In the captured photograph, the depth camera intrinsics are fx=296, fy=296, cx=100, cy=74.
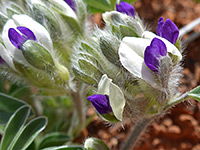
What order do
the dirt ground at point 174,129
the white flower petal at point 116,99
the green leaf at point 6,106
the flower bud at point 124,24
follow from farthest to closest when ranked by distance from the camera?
the dirt ground at point 174,129
the green leaf at point 6,106
the flower bud at point 124,24
the white flower petal at point 116,99

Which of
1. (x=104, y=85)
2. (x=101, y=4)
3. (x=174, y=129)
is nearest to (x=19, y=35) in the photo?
(x=104, y=85)

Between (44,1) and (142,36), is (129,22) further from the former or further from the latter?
(44,1)

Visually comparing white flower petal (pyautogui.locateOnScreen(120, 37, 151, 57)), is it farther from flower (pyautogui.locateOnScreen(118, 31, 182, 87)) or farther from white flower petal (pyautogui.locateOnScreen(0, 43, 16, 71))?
white flower petal (pyautogui.locateOnScreen(0, 43, 16, 71))

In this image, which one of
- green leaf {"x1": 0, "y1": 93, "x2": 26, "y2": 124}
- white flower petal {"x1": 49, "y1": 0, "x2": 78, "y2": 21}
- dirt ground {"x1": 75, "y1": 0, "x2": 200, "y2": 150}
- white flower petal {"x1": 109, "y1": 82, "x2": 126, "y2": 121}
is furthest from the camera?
dirt ground {"x1": 75, "y1": 0, "x2": 200, "y2": 150}

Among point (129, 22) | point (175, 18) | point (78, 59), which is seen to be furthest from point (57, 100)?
point (175, 18)

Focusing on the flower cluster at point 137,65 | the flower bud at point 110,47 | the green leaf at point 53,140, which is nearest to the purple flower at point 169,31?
the flower cluster at point 137,65

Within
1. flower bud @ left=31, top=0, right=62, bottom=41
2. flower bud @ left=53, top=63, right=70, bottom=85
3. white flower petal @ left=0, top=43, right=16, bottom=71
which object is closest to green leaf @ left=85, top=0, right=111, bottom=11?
flower bud @ left=31, top=0, right=62, bottom=41

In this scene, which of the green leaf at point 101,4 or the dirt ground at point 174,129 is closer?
the green leaf at point 101,4

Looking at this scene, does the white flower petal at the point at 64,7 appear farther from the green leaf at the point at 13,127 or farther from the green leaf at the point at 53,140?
the green leaf at the point at 53,140
